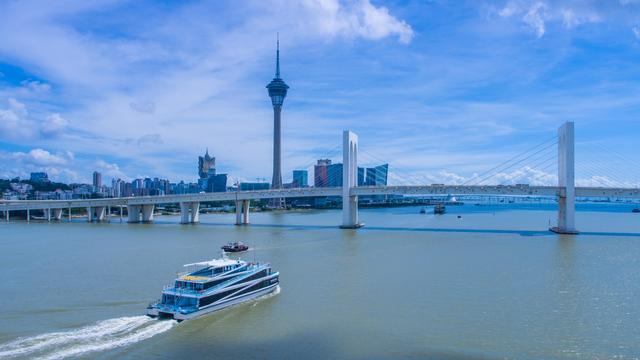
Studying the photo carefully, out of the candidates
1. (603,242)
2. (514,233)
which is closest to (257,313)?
(603,242)

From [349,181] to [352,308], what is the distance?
99.2ft

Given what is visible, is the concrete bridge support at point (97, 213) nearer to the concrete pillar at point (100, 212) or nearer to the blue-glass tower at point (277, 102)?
the concrete pillar at point (100, 212)

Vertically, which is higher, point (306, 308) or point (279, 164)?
point (279, 164)

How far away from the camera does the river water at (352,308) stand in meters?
10.7

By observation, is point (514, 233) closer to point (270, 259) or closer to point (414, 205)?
point (270, 259)

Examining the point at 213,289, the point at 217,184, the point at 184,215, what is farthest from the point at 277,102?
the point at 213,289

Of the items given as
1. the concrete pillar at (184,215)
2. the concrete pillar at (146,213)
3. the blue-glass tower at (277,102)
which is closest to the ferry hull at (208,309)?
the concrete pillar at (184,215)

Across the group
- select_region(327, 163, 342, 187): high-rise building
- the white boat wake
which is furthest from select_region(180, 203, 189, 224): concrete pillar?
select_region(327, 163, 342, 187): high-rise building

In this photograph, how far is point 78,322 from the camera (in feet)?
41.1

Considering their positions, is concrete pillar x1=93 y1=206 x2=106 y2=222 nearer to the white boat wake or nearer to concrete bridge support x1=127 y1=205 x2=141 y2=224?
concrete bridge support x1=127 y1=205 x2=141 y2=224

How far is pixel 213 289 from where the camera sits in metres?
14.0

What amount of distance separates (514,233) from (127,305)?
1215 inches

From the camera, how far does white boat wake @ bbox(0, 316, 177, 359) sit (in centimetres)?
1039

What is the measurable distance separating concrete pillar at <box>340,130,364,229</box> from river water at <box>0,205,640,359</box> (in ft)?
54.6
